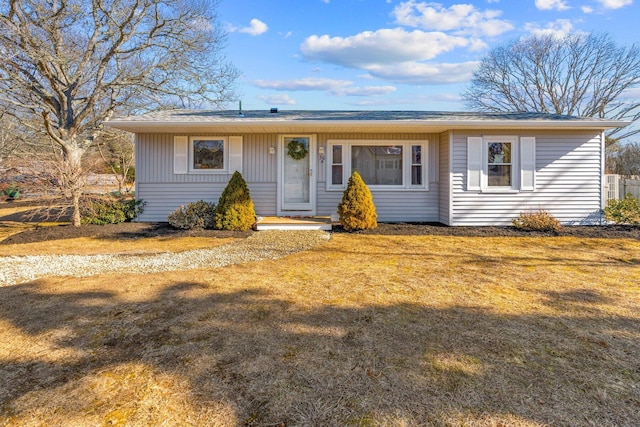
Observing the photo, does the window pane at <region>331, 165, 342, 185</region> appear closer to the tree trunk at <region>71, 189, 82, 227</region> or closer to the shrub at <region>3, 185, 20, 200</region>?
the tree trunk at <region>71, 189, 82, 227</region>

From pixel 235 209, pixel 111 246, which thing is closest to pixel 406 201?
pixel 235 209

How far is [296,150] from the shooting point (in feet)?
31.4

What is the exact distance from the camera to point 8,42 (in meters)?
10.4

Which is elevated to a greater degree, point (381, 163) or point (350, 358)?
point (381, 163)

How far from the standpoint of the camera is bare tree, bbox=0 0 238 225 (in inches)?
430

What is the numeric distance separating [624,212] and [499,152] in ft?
10.7

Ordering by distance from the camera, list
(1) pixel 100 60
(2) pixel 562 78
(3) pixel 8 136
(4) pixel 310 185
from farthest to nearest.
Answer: (2) pixel 562 78, (3) pixel 8 136, (1) pixel 100 60, (4) pixel 310 185

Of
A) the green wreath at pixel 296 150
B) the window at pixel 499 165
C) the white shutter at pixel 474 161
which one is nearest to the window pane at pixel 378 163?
the green wreath at pixel 296 150

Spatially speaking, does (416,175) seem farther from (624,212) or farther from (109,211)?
(109,211)

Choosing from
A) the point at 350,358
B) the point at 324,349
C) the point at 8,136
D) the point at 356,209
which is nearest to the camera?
the point at 350,358

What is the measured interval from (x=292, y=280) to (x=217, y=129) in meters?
5.56

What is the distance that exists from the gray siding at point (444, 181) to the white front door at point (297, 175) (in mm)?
3229

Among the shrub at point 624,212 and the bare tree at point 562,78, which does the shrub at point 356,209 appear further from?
the bare tree at point 562,78

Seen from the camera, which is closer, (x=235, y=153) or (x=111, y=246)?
(x=111, y=246)
